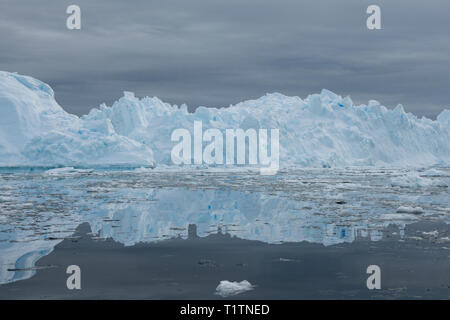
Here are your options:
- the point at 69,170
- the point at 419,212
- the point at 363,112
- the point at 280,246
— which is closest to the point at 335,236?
the point at 280,246

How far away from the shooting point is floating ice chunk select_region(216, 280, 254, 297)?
588cm

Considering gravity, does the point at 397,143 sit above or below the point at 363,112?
below

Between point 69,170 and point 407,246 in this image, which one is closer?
point 407,246

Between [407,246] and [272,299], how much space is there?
12.8 ft

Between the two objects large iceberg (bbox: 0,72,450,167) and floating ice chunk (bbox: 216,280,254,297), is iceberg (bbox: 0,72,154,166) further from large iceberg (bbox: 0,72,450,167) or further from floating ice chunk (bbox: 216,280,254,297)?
floating ice chunk (bbox: 216,280,254,297)

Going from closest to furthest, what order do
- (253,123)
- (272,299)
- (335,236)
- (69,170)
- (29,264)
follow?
(272,299) → (29,264) → (335,236) → (69,170) → (253,123)

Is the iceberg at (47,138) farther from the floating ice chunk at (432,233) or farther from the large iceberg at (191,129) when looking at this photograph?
the floating ice chunk at (432,233)

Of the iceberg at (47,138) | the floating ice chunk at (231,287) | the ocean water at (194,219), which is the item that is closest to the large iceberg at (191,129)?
the iceberg at (47,138)

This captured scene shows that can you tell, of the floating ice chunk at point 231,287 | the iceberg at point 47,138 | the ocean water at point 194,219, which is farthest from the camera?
the iceberg at point 47,138

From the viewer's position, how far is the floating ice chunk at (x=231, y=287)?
5.88 m

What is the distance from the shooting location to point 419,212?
1289 centimetres

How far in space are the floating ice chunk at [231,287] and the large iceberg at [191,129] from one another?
135 feet

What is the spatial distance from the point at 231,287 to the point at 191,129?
5249 centimetres

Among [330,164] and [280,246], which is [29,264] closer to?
[280,246]
